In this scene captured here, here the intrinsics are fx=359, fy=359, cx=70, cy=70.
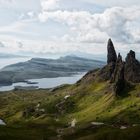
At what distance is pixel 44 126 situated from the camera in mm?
155000

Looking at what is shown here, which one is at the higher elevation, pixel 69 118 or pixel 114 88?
pixel 114 88

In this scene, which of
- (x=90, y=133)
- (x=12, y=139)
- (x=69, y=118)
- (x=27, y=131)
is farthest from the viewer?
(x=69, y=118)

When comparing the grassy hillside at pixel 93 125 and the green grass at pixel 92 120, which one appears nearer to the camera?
the green grass at pixel 92 120

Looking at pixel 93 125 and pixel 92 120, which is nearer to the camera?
pixel 93 125

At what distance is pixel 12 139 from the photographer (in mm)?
120312

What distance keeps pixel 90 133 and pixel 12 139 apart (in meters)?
27.7

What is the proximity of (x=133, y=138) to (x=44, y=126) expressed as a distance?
178 feet

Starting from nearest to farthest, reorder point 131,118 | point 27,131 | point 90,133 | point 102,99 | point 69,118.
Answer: point 90,133 → point 27,131 → point 131,118 → point 69,118 → point 102,99

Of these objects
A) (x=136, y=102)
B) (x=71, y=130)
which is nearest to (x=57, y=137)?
(x=71, y=130)

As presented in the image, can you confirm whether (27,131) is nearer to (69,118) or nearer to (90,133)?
(90,133)

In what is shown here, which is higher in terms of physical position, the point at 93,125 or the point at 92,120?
the point at 93,125

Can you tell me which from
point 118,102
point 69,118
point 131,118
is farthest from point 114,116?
point 69,118

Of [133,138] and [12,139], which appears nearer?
[133,138]

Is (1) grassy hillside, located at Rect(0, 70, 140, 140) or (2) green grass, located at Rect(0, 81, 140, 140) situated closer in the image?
(2) green grass, located at Rect(0, 81, 140, 140)
